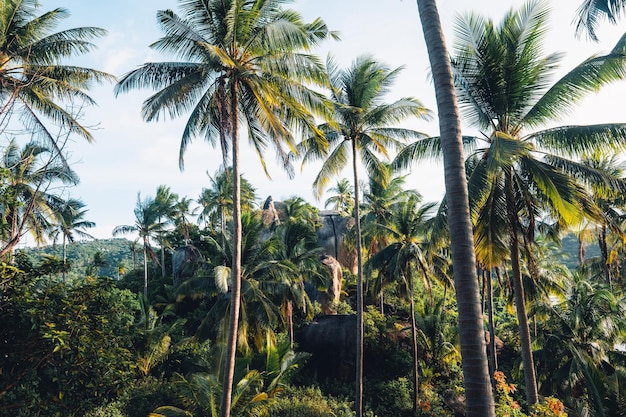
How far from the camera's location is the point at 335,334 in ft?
75.4

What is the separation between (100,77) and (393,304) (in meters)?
24.2

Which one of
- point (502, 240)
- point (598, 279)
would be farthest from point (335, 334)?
point (598, 279)

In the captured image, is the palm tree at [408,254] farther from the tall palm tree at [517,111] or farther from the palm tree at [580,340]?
the tall palm tree at [517,111]

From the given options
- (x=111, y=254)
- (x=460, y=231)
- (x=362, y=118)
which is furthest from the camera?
(x=111, y=254)

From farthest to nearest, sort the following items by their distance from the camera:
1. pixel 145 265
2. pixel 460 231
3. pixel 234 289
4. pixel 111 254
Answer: pixel 111 254
pixel 145 265
pixel 234 289
pixel 460 231

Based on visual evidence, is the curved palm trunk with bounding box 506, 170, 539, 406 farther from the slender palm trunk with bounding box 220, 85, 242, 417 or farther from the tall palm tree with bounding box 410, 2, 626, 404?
the slender palm trunk with bounding box 220, 85, 242, 417

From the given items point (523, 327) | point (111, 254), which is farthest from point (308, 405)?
point (111, 254)

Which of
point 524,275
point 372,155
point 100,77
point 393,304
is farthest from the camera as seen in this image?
point 393,304

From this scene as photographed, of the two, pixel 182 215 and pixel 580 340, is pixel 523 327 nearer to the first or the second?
pixel 580 340

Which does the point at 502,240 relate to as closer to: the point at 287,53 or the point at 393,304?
the point at 287,53

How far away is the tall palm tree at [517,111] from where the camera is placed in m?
9.20

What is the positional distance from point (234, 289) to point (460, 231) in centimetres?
767

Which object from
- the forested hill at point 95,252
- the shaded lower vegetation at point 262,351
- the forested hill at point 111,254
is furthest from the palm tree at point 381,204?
the forested hill at point 95,252

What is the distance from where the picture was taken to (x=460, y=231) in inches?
197
